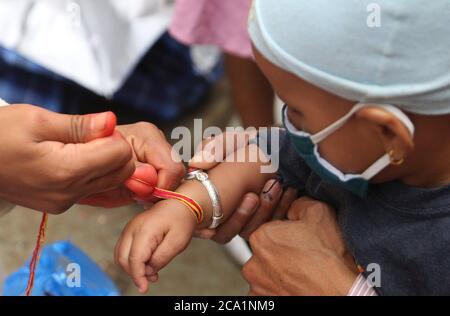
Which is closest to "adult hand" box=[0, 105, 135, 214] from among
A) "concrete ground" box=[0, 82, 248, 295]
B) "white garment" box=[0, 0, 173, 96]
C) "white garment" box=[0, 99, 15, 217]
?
"white garment" box=[0, 99, 15, 217]

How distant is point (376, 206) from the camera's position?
1.07 meters

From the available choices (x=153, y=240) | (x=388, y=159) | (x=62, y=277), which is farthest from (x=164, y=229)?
(x=62, y=277)

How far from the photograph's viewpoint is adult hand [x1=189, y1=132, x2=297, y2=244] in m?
1.20

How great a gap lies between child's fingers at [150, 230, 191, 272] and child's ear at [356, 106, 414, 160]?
0.35 metres

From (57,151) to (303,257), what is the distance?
1.47 ft

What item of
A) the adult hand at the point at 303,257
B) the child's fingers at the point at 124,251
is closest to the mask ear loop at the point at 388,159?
the adult hand at the point at 303,257

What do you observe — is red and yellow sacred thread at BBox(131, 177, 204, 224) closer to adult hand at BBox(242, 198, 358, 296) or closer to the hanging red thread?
the hanging red thread

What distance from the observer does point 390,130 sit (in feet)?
2.95

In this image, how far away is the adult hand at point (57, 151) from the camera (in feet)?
3.01

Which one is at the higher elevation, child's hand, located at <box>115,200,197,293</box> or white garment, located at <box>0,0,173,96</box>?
child's hand, located at <box>115,200,197,293</box>

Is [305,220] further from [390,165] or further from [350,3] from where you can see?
[350,3]

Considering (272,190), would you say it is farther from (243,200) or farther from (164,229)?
(164,229)

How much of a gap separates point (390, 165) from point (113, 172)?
0.41m

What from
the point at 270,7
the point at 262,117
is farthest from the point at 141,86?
the point at 270,7
